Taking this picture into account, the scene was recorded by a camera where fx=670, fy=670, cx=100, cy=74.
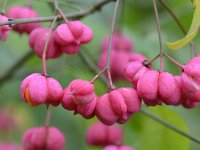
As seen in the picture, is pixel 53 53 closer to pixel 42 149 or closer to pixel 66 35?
pixel 66 35

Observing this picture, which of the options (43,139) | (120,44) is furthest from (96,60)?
(43,139)

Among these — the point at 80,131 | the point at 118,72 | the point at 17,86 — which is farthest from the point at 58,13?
the point at 80,131

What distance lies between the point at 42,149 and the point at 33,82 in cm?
42

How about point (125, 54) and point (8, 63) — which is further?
Result: point (8, 63)

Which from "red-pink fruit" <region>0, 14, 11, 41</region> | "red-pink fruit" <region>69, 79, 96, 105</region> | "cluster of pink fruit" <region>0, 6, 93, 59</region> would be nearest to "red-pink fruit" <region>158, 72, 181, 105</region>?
"red-pink fruit" <region>69, 79, 96, 105</region>

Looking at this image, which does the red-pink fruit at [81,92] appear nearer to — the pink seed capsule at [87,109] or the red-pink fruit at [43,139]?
the pink seed capsule at [87,109]

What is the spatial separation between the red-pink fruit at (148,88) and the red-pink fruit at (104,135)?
82 centimetres

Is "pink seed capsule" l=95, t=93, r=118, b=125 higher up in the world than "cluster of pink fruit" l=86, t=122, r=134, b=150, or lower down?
higher up

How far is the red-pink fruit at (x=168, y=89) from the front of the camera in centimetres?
194

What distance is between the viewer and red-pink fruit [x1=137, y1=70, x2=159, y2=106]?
6.33 feet

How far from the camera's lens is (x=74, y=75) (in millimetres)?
3043

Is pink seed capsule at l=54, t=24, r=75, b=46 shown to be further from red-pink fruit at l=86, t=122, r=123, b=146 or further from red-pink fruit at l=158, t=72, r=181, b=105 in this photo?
red-pink fruit at l=86, t=122, r=123, b=146

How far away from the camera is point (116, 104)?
6.34 feet

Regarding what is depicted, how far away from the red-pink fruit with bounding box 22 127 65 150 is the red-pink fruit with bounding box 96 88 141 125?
1.25ft
